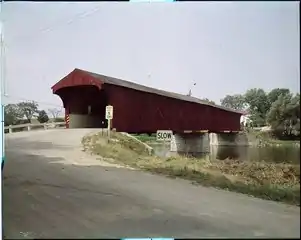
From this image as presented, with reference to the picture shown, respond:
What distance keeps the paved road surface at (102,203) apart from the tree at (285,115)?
1.01ft

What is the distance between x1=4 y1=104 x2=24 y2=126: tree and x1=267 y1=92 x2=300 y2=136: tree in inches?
46.7

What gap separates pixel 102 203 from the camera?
5.37ft

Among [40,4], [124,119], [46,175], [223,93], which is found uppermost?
[40,4]

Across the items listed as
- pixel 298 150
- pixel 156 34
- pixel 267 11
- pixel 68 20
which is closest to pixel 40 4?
pixel 68 20

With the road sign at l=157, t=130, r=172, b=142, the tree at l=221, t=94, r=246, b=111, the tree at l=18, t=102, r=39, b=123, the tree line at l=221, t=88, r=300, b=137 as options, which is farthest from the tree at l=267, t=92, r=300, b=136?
the tree at l=18, t=102, r=39, b=123

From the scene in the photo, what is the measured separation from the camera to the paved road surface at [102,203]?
1.50 metres

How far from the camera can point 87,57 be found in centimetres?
175

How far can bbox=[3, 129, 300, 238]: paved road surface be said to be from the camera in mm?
1505

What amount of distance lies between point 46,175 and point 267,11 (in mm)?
1236

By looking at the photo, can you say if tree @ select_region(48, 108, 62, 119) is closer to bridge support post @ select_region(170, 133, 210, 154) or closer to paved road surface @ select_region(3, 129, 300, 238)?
paved road surface @ select_region(3, 129, 300, 238)

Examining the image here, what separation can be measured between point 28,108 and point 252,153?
3.58 feet

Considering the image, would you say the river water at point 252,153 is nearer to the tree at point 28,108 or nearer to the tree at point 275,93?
the tree at point 275,93

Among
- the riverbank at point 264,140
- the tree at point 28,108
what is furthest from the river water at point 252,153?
the tree at point 28,108

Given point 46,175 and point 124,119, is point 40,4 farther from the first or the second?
point 46,175
